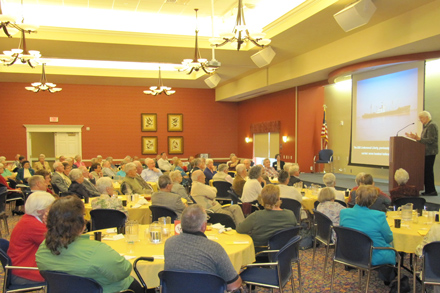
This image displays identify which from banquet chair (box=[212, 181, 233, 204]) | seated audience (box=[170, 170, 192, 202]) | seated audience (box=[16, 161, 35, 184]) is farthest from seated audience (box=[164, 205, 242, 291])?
seated audience (box=[16, 161, 35, 184])

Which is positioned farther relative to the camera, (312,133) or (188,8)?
(312,133)

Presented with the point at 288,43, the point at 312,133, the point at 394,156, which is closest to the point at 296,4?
the point at 288,43

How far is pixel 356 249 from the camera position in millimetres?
3686

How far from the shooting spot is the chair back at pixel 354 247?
3.59 m

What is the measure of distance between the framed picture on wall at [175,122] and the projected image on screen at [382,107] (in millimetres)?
9218

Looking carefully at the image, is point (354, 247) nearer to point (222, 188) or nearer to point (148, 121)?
point (222, 188)

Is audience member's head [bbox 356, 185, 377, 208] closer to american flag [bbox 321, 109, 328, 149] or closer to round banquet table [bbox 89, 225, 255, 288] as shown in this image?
round banquet table [bbox 89, 225, 255, 288]

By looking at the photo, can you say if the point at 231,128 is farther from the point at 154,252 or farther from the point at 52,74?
the point at 154,252

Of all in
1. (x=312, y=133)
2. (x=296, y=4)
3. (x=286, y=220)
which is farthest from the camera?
(x=312, y=133)

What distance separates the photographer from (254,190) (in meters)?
6.04

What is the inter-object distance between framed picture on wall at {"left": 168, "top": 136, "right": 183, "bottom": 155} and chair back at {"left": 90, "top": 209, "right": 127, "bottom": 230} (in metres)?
13.4

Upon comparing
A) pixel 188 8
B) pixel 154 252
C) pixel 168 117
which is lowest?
pixel 154 252

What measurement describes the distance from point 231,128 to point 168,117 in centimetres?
339

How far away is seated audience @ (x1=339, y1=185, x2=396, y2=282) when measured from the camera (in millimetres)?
3682
